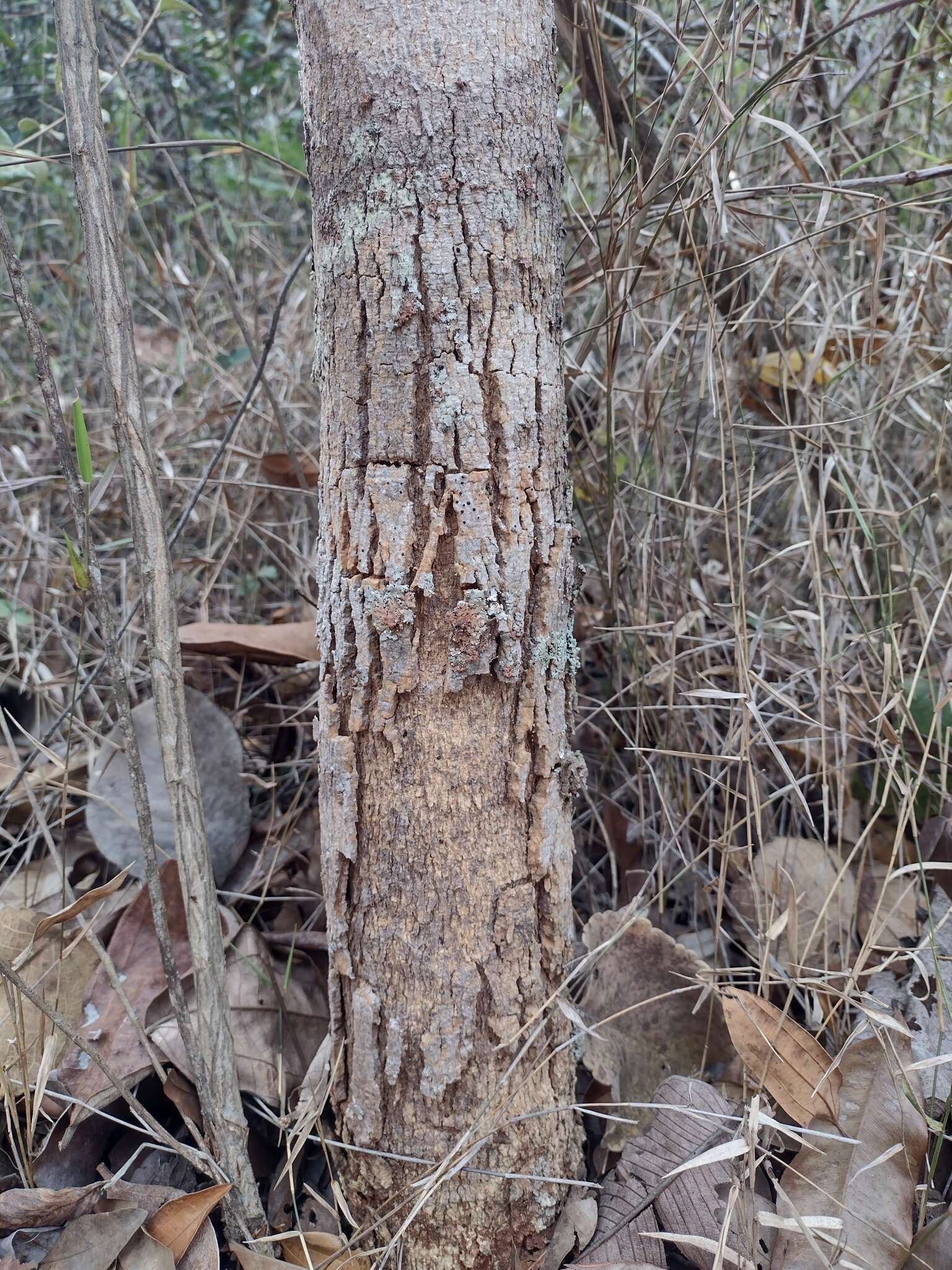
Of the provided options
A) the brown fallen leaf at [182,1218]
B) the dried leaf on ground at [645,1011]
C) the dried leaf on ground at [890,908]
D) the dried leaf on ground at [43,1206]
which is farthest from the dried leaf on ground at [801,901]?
the dried leaf on ground at [43,1206]

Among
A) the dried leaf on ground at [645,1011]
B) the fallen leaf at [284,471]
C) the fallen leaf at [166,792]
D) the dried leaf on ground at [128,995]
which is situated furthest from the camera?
the fallen leaf at [284,471]

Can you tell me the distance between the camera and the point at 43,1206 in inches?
39.9

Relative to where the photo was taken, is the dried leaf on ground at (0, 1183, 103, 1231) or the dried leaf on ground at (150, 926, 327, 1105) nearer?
the dried leaf on ground at (0, 1183, 103, 1231)

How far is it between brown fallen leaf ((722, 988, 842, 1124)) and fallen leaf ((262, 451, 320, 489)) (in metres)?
1.20

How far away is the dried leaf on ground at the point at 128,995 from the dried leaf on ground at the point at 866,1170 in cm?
83

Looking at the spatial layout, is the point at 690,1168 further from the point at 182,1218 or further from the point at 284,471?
the point at 284,471

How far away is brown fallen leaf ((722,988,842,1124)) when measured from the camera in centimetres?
105

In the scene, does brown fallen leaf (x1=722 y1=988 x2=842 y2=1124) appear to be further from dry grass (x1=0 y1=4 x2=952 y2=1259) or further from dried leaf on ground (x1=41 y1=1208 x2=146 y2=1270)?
dried leaf on ground (x1=41 y1=1208 x2=146 y2=1270)

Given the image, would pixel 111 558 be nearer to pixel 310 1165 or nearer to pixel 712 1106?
pixel 310 1165

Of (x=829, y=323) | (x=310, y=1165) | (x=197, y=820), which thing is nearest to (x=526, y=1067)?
(x=310, y=1165)

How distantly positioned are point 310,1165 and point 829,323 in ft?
5.00

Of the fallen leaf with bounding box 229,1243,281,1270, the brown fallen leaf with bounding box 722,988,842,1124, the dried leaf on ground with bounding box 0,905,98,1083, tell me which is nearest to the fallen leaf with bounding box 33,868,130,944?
the dried leaf on ground with bounding box 0,905,98,1083

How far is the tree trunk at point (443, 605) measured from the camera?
3.19ft

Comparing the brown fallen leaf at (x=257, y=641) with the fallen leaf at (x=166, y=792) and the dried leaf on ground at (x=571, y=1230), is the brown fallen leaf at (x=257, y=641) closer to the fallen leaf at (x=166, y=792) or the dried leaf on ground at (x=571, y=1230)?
the fallen leaf at (x=166, y=792)
